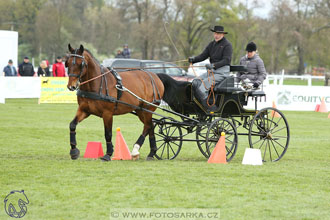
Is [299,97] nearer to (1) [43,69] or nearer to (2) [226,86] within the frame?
(1) [43,69]

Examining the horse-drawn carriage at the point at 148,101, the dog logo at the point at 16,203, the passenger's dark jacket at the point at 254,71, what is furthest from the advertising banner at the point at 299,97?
the dog logo at the point at 16,203

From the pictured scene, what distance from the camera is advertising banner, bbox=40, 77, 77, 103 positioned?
25.5 meters

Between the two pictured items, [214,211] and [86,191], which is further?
[86,191]

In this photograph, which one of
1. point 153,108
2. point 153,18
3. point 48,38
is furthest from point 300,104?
point 48,38

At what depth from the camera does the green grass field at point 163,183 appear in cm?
646

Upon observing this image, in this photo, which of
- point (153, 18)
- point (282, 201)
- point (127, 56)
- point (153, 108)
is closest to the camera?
point (282, 201)

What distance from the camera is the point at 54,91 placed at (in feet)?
85.9

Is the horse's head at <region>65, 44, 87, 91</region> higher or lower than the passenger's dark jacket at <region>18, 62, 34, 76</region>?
higher

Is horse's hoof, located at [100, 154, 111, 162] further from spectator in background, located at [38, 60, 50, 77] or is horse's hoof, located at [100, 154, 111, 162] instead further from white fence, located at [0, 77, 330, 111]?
spectator in background, located at [38, 60, 50, 77]

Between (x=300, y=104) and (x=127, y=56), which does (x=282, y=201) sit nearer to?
(x=300, y=104)

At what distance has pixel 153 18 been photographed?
55125mm

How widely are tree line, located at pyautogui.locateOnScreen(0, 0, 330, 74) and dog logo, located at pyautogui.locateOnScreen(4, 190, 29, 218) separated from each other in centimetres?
4207

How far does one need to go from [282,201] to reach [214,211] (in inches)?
40.7

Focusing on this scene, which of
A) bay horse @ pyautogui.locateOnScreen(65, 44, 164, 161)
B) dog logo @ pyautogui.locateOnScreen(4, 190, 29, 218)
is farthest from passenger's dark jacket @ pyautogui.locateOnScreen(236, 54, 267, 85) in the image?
dog logo @ pyautogui.locateOnScreen(4, 190, 29, 218)
